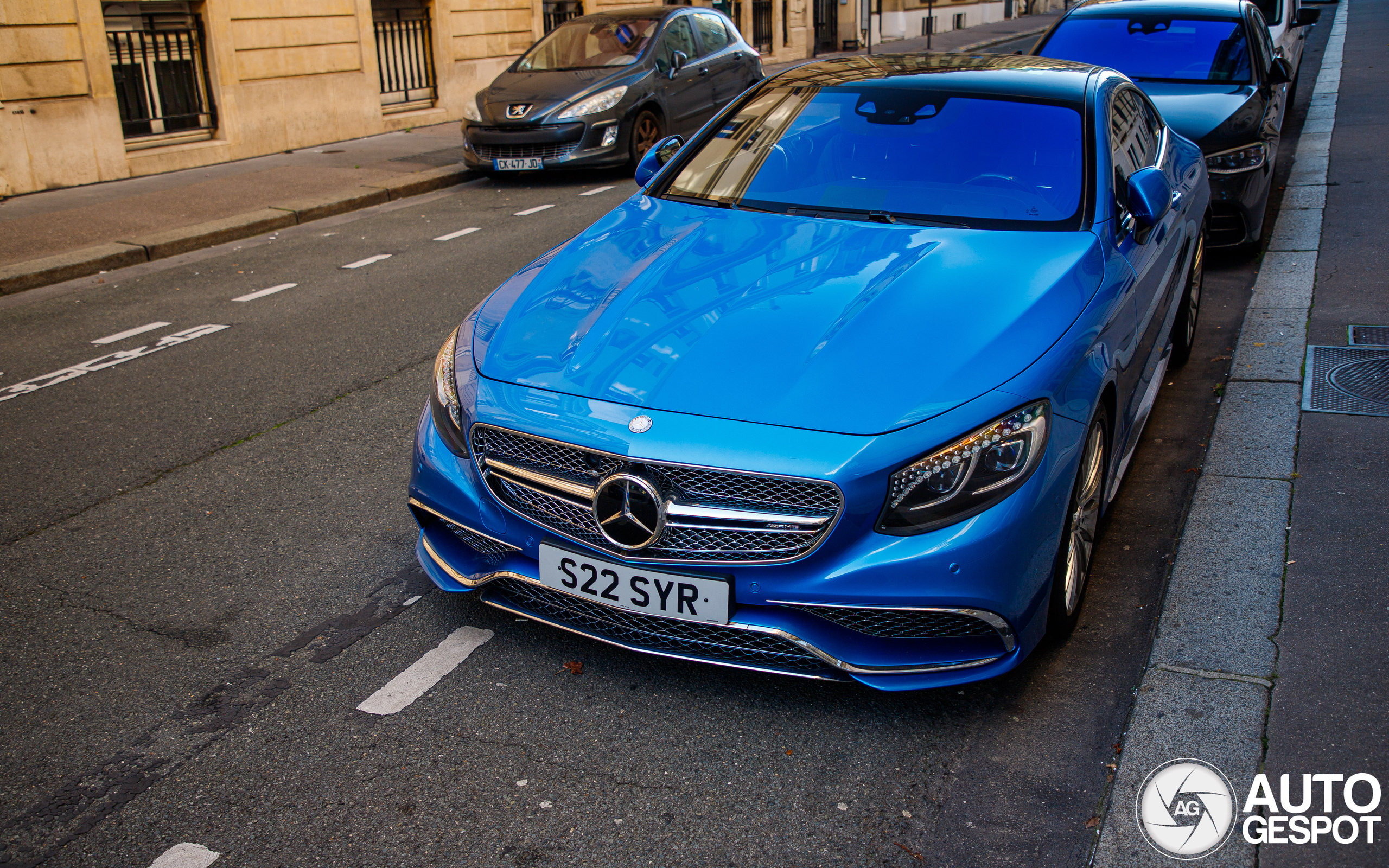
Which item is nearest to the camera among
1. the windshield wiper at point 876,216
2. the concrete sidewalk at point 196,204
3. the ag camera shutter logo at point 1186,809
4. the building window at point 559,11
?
the ag camera shutter logo at point 1186,809

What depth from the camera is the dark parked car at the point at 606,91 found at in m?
11.9

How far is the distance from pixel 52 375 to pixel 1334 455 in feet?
20.6

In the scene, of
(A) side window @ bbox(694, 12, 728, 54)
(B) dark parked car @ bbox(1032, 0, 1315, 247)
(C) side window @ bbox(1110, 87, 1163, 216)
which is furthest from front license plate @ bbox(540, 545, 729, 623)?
(A) side window @ bbox(694, 12, 728, 54)

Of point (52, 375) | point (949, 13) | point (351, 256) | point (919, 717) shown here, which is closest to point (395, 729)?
point (919, 717)

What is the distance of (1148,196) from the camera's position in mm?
3920

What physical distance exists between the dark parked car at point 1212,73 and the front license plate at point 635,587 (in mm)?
4674

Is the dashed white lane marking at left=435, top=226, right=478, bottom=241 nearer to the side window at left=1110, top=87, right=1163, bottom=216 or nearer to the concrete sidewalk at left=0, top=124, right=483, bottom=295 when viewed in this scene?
the concrete sidewalk at left=0, top=124, right=483, bottom=295

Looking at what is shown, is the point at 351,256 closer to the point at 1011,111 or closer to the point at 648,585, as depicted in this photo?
the point at 1011,111

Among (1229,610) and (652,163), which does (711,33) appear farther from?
(1229,610)

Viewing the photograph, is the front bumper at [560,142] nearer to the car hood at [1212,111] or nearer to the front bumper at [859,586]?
the car hood at [1212,111]

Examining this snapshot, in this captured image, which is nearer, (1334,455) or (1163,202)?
(1163,202)

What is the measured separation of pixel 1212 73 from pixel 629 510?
6.64m

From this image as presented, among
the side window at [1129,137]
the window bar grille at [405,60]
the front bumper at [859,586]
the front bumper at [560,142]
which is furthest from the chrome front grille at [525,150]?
the front bumper at [859,586]

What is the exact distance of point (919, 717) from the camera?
123 inches
